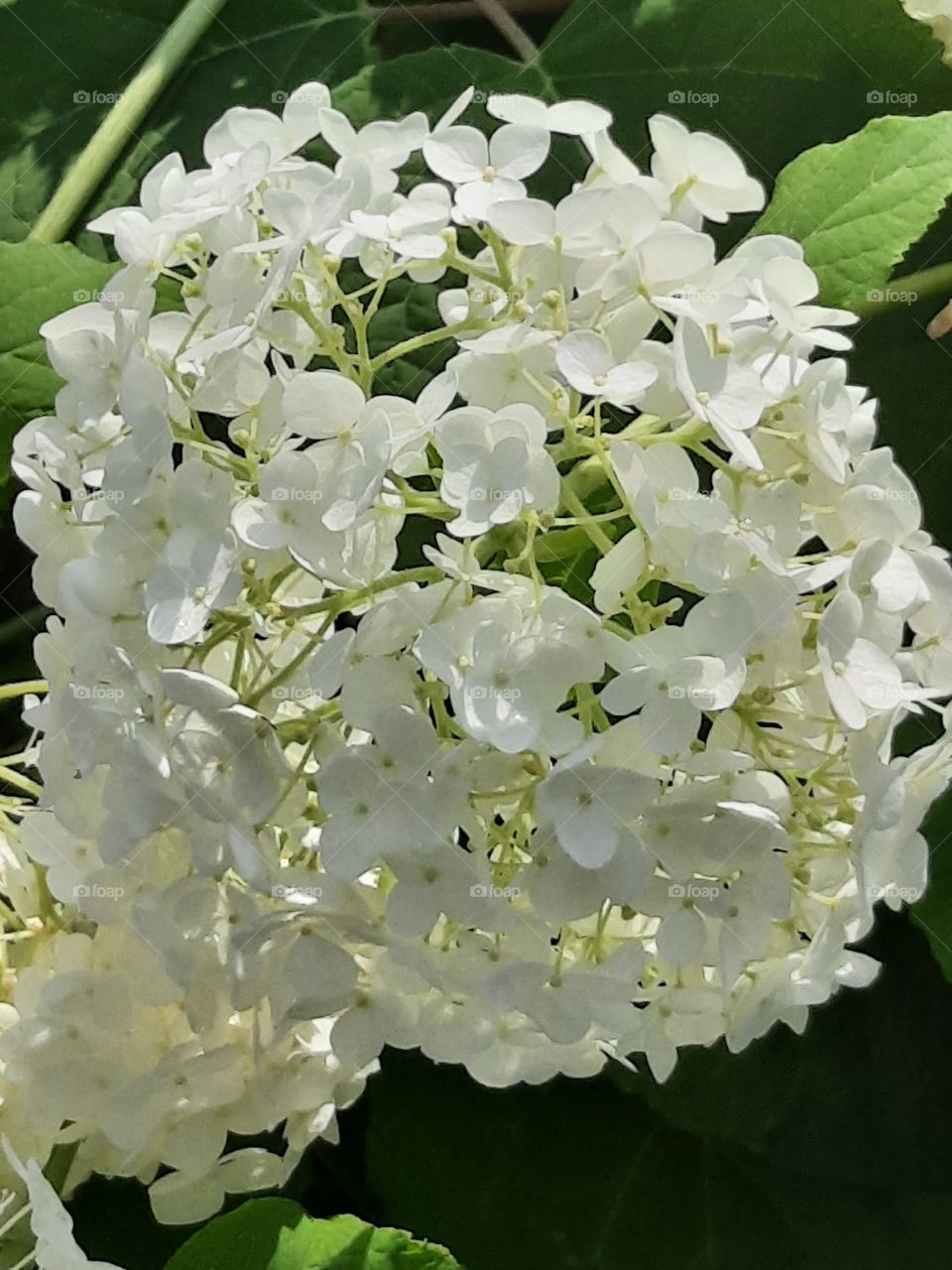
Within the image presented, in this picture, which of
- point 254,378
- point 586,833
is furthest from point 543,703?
point 254,378

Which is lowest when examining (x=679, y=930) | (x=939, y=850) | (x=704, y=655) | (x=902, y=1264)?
(x=902, y=1264)

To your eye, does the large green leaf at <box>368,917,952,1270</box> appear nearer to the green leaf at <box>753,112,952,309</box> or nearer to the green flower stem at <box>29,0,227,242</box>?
the green leaf at <box>753,112,952,309</box>

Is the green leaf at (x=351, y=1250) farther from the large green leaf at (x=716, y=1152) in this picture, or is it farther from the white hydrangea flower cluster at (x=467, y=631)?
the large green leaf at (x=716, y=1152)

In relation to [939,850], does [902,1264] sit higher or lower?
lower

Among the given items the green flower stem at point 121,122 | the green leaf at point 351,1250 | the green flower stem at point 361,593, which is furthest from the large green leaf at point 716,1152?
the green flower stem at point 121,122

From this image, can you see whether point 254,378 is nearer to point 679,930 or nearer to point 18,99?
point 679,930

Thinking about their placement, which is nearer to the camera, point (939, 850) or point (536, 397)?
point (536, 397)

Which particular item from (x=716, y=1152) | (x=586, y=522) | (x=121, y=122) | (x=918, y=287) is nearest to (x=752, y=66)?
(x=918, y=287)

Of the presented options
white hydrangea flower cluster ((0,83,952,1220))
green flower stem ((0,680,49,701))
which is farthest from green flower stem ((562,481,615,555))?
green flower stem ((0,680,49,701))
